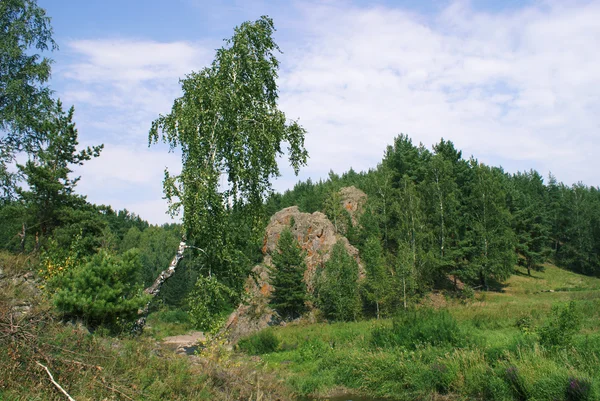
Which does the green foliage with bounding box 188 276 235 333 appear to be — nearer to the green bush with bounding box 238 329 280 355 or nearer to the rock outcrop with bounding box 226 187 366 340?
the green bush with bounding box 238 329 280 355

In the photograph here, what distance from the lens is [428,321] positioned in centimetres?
1930

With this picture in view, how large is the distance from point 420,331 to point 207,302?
11.5 metres

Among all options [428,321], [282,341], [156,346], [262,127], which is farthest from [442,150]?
[156,346]

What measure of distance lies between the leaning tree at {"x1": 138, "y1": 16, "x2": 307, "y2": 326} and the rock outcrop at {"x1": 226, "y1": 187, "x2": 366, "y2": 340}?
24.9m

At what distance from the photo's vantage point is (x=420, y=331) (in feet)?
62.6

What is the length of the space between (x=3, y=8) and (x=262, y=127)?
439 inches

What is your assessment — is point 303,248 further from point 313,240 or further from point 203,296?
point 203,296

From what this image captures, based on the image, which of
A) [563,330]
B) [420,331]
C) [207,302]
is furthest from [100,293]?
[563,330]

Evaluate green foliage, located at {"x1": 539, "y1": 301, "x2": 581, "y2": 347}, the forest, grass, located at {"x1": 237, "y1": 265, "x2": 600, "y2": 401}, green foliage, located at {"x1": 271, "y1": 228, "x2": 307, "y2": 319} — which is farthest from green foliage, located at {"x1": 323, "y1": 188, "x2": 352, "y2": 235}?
green foliage, located at {"x1": 539, "y1": 301, "x2": 581, "y2": 347}

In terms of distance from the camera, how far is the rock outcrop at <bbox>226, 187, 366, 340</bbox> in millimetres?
40219

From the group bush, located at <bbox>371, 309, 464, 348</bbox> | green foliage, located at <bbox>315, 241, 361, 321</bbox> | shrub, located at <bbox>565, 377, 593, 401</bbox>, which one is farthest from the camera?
green foliage, located at <bbox>315, 241, 361, 321</bbox>

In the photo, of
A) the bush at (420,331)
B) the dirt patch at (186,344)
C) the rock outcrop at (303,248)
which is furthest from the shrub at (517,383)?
the rock outcrop at (303,248)

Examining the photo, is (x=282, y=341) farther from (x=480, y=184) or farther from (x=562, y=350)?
(x=480, y=184)

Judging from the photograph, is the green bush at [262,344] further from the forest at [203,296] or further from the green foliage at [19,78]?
the green foliage at [19,78]
